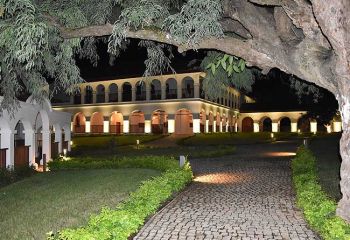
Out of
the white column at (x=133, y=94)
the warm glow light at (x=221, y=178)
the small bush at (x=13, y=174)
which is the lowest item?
the warm glow light at (x=221, y=178)

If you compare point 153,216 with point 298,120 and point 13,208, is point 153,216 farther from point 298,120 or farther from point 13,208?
point 298,120

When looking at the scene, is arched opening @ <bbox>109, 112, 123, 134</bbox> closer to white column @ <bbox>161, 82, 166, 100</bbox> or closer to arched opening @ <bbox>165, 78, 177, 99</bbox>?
white column @ <bbox>161, 82, 166, 100</bbox>

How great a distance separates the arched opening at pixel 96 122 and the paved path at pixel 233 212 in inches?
1404

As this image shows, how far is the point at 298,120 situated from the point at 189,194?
1709 inches

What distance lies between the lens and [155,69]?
10297 millimetres

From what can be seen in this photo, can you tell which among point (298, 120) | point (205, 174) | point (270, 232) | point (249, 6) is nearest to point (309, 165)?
point (205, 174)

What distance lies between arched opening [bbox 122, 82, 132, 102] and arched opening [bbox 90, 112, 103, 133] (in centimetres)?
538

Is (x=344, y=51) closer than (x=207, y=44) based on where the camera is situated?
Yes

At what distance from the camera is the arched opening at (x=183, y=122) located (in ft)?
151

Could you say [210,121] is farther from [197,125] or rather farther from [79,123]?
[79,123]

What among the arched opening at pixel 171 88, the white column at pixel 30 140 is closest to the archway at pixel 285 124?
the arched opening at pixel 171 88

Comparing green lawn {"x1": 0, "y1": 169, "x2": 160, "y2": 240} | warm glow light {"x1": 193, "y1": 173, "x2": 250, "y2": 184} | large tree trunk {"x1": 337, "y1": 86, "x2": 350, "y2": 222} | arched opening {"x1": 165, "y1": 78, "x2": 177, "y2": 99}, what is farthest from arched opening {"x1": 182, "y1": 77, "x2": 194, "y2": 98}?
large tree trunk {"x1": 337, "y1": 86, "x2": 350, "y2": 222}

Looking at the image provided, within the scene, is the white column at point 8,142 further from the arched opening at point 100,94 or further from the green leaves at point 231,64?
the arched opening at point 100,94

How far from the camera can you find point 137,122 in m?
49.9
